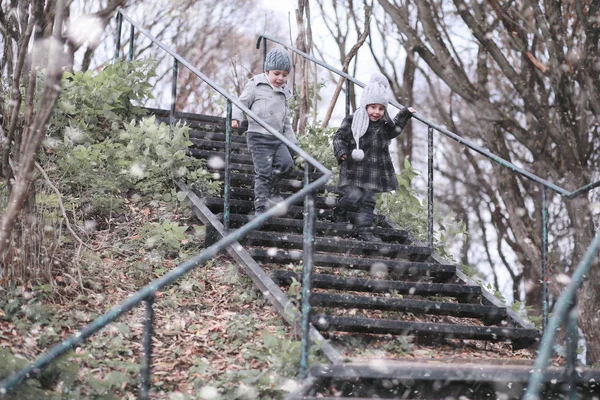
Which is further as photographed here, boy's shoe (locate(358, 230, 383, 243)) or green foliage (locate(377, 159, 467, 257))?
green foliage (locate(377, 159, 467, 257))

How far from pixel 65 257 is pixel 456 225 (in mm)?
3835

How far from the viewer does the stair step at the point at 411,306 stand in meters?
5.01

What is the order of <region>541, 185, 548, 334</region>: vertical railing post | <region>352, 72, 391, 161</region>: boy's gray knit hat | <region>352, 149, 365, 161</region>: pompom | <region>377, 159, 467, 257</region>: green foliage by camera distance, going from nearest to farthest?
<region>541, 185, 548, 334</region>: vertical railing post, <region>352, 149, 365, 161</region>: pompom, <region>352, 72, 391, 161</region>: boy's gray knit hat, <region>377, 159, 467, 257</region>: green foliage

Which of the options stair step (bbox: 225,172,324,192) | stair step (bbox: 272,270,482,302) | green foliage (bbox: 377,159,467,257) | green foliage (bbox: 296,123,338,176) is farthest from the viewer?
green foliage (bbox: 296,123,338,176)

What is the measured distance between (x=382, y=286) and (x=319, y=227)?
3.73 ft

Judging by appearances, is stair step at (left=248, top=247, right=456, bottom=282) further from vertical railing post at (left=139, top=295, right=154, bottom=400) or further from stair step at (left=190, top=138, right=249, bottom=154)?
stair step at (left=190, top=138, right=249, bottom=154)

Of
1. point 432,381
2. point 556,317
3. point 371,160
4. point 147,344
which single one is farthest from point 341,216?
point 147,344

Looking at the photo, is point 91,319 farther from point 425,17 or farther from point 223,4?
point 223,4

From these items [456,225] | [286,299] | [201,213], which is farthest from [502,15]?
[286,299]

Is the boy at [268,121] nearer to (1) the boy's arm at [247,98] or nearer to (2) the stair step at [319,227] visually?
(1) the boy's arm at [247,98]

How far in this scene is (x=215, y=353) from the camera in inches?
187

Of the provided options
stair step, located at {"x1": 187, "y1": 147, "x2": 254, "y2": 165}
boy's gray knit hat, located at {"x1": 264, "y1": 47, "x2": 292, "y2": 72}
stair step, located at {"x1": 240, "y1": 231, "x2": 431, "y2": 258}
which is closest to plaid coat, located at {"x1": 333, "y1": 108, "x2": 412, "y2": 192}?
stair step, located at {"x1": 240, "y1": 231, "x2": 431, "y2": 258}

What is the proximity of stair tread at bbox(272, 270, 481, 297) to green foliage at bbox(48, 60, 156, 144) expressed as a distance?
305 cm

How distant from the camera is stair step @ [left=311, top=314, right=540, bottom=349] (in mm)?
4734
